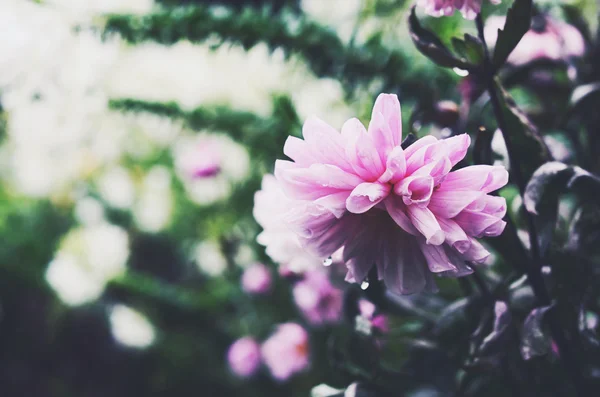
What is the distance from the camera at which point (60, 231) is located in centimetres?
187

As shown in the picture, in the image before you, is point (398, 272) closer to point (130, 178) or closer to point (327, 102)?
point (327, 102)

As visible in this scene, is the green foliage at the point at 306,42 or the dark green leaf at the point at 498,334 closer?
the dark green leaf at the point at 498,334

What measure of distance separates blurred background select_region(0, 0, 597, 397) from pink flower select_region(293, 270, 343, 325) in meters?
0.06

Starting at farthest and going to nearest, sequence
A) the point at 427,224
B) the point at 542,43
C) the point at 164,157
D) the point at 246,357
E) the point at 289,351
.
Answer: the point at 164,157 < the point at 246,357 < the point at 289,351 < the point at 542,43 < the point at 427,224

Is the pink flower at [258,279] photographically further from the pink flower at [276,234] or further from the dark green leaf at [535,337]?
the dark green leaf at [535,337]

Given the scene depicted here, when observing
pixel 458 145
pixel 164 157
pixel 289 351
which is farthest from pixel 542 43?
pixel 164 157

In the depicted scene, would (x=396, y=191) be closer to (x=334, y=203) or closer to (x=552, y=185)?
(x=334, y=203)

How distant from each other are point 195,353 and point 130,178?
0.73 meters

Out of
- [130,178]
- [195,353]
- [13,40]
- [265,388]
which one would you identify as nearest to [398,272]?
[13,40]

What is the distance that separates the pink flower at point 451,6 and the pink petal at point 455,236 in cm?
14

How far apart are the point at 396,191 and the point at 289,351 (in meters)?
0.73

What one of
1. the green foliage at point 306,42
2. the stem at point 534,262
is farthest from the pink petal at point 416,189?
the green foliage at point 306,42

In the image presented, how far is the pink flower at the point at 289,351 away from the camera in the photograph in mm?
917

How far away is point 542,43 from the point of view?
0.53m
